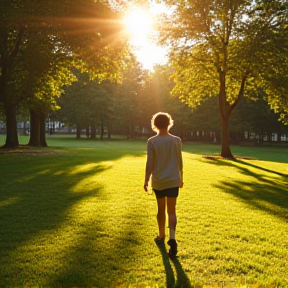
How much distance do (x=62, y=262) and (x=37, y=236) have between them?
138 centimetres

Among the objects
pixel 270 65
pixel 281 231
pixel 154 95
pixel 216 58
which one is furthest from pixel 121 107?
pixel 281 231

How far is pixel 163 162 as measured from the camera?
5.49 meters

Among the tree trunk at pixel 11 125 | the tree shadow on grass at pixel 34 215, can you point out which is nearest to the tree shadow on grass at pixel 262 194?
the tree shadow on grass at pixel 34 215

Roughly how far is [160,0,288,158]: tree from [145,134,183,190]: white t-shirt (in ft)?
60.7

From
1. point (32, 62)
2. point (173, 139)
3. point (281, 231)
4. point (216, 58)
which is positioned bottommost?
point (281, 231)

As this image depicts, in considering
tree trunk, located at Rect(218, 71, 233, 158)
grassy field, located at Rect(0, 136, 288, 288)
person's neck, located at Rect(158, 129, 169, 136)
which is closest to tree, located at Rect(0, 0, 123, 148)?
grassy field, located at Rect(0, 136, 288, 288)

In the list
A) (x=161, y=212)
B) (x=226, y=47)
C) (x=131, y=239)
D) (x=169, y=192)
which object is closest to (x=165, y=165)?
(x=169, y=192)

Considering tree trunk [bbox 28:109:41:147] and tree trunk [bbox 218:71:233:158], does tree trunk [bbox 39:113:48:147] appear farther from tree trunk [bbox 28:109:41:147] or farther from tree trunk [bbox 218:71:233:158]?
tree trunk [bbox 218:71:233:158]

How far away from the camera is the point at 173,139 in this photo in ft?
18.1

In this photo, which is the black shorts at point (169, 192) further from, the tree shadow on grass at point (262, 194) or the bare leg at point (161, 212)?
the tree shadow on grass at point (262, 194)

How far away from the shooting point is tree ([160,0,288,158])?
22625mm

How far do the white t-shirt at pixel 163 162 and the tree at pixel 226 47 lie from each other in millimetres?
18495

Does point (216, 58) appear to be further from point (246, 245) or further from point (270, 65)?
point (246, 245)

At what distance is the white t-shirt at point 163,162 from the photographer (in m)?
5.45
